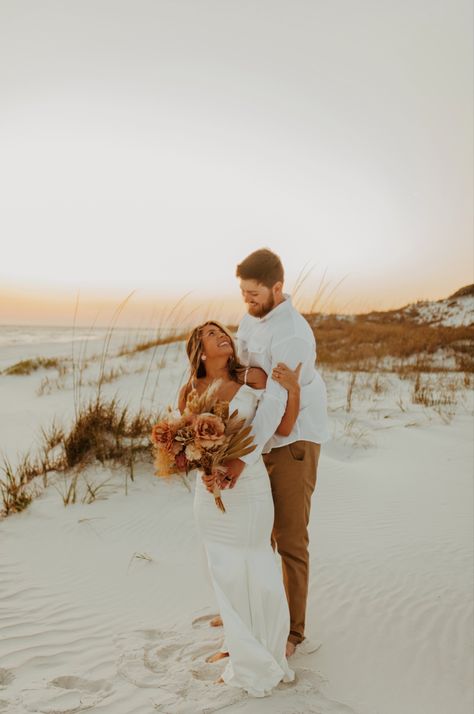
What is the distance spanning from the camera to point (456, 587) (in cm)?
397

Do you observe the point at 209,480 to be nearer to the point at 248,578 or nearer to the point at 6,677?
the point at 248,578

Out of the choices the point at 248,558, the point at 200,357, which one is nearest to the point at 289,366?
the point at 200,357

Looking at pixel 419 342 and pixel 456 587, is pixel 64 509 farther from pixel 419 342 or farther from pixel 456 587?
pixel 419 342

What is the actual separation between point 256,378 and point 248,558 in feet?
3.04

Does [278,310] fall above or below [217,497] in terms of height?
above

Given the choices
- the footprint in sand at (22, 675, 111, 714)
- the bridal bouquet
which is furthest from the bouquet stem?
the footprint in sand at (22, 675, 111, 714)

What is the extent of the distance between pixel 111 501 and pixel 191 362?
2.95 meters

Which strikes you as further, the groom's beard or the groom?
the groom's beard

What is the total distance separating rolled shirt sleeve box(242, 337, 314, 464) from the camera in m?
2.74

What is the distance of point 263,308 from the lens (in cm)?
298

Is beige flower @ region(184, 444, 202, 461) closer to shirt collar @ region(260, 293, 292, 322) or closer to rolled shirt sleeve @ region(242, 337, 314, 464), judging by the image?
rolled shirt sleeve @ region(242, 337, 314, 464)

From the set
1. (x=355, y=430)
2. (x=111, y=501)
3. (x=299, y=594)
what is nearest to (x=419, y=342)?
(x=355, y=430)

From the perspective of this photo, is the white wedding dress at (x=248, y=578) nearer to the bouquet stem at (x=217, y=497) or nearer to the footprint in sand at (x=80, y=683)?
the bouquet stem at (x=217, y=497)

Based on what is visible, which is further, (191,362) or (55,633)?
(55,633)
